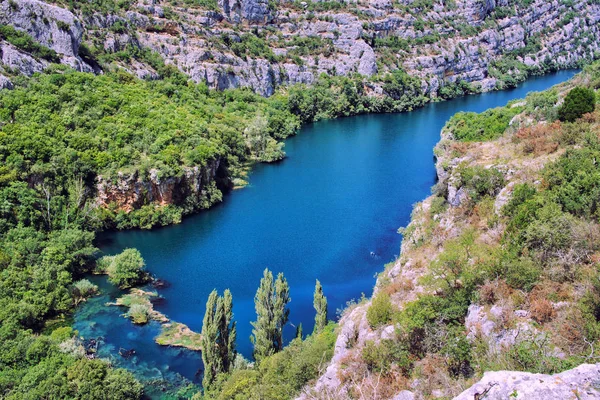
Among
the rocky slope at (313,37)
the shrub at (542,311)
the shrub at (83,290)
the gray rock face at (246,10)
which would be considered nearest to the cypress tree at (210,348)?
the shrub at (83,290)

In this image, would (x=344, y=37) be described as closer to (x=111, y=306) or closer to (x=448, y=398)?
(x=111, y=306)

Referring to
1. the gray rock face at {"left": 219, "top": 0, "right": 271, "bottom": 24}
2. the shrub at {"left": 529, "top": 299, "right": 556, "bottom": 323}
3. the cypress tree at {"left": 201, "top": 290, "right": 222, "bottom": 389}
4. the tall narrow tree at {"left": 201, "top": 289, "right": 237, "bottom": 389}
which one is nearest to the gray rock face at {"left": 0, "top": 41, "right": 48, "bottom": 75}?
the tall narrow tree at {"left": 201, "top": 289, "right": 237, "bottom": 389}

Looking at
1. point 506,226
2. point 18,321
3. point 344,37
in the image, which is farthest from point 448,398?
point 344,37

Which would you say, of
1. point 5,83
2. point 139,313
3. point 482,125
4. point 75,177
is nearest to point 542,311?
point 139,313

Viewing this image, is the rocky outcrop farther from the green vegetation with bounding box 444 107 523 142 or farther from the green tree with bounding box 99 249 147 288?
the green vegetation with bounding box 444 107 523 142

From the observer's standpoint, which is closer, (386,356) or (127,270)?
(386,356)

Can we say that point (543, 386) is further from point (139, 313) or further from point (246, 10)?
point (246, 10)
